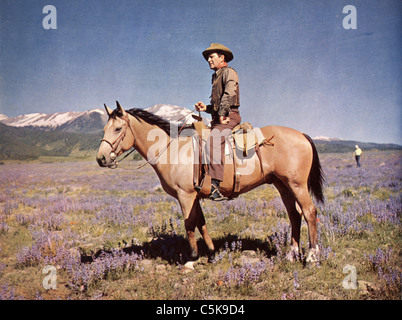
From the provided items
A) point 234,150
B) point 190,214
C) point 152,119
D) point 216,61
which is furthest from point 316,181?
point 152,119

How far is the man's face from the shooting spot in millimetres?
3993

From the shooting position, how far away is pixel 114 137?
3861 mm

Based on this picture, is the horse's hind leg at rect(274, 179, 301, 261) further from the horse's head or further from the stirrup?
the horse's head

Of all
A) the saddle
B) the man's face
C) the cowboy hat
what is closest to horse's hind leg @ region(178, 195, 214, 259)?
the saddle

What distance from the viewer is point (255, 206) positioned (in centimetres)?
784

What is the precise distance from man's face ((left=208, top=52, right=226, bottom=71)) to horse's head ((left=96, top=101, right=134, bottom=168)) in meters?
1.84

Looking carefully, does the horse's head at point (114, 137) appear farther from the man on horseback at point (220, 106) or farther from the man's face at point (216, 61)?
the man's face at point (216, 61)

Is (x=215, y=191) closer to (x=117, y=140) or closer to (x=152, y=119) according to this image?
(x=152, y=119)

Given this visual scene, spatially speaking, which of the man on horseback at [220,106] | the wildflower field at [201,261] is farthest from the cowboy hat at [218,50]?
the wildflower field at [201,261]
